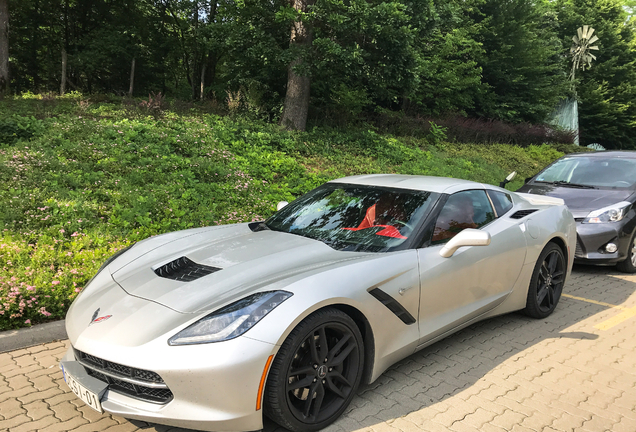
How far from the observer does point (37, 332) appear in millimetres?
3674

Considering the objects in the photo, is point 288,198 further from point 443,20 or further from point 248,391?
point 443,20

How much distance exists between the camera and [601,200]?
6.45 m

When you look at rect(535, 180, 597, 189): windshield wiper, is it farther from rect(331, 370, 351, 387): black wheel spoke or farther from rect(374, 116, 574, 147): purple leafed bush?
rect(374, 116, 574, 147): purple leafed bush

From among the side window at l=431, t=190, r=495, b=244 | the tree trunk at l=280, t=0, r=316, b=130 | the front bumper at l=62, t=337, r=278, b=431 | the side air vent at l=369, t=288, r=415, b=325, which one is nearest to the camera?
the front bumper at l=62, t=337, r=278, b=431

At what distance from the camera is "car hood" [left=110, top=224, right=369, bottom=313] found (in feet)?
8.40

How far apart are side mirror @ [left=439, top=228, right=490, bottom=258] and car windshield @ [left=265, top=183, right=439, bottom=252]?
0.93ft

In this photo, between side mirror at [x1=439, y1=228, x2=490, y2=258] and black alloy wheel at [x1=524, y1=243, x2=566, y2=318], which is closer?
side mirror at [x1=439, y1=228, x2=490, y2=258]

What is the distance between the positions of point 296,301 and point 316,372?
44 cm

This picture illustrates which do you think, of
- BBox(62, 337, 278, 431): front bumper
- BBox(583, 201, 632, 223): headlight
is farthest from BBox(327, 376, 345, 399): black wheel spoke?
BBox(583, 201, 632, 223): headlight

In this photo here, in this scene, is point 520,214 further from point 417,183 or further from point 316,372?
point 316,372

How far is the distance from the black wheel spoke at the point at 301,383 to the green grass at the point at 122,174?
2517 mm

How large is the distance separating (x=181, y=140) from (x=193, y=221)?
3444 millimetres

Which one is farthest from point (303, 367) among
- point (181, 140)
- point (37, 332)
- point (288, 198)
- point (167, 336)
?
point (181, 140)

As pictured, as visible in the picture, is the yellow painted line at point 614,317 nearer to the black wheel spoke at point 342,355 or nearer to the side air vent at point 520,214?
the side air vent at point 520,214
